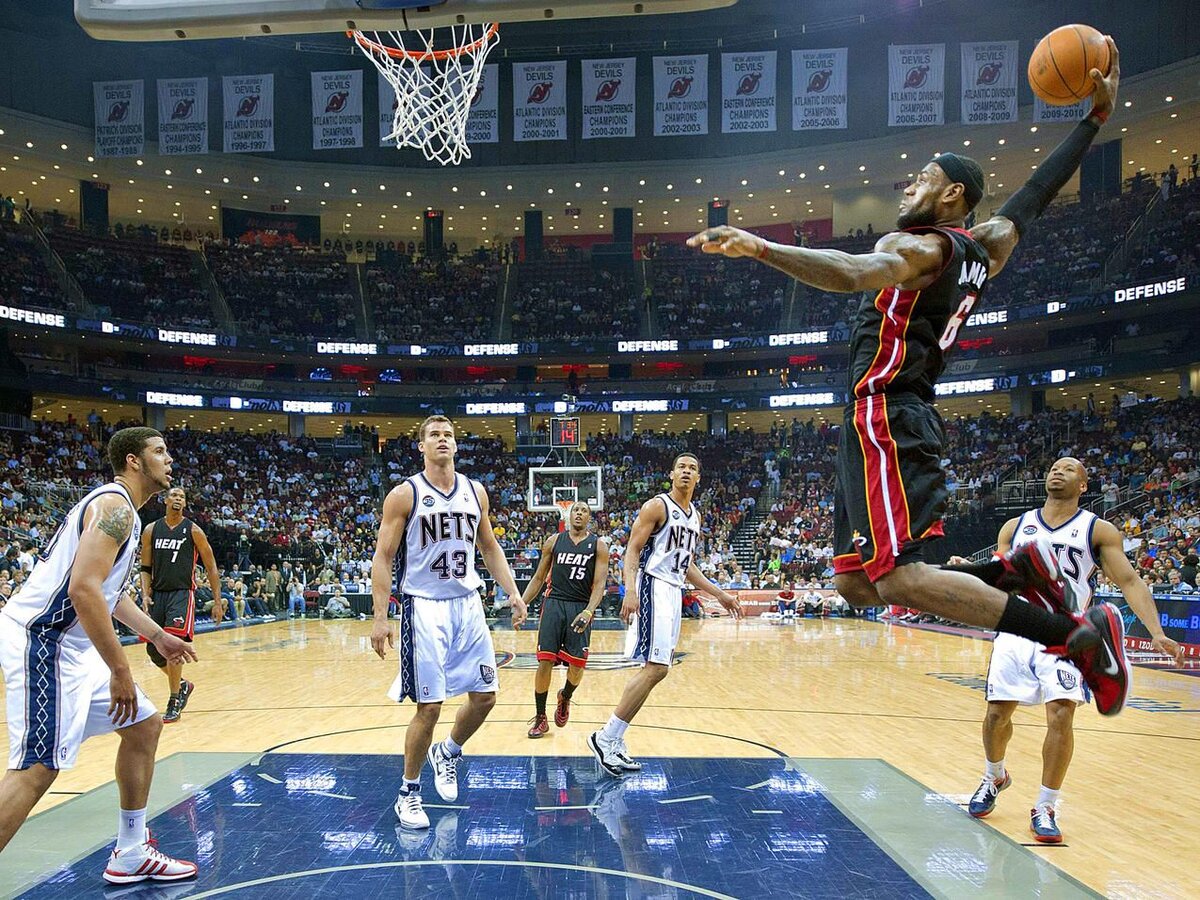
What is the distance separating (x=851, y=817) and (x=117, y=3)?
7.30m

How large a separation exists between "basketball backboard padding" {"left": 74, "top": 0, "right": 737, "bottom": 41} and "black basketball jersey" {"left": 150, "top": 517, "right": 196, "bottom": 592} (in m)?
4.80

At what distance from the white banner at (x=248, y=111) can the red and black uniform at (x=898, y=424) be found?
22724 millimetres

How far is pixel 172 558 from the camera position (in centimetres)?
944

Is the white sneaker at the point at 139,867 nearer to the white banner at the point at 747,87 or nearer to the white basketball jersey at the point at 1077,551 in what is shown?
the white basketball jersey at the point at 1077,551

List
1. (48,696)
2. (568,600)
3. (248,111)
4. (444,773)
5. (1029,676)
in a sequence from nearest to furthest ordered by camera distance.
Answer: (48,696) < (1029,676) < (444,773) < (568,600) < (248,111)

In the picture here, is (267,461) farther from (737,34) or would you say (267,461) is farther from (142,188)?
(737,34)

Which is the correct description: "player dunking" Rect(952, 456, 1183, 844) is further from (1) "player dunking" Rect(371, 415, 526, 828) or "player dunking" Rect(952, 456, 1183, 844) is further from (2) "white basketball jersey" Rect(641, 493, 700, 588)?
(1) "player dunking" Rect(371, 415, 526, 828)

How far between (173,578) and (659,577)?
5.15m

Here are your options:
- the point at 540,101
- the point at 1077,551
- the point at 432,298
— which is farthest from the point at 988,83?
the point at 432,298

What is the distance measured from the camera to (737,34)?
35469 millimetres

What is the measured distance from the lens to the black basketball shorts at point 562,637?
337 inches

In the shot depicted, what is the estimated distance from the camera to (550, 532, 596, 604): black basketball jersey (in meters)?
8.83

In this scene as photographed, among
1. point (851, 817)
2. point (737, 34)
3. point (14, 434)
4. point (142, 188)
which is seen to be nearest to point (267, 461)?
point (14, 434)

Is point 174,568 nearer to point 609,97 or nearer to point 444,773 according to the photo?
point 444,773
